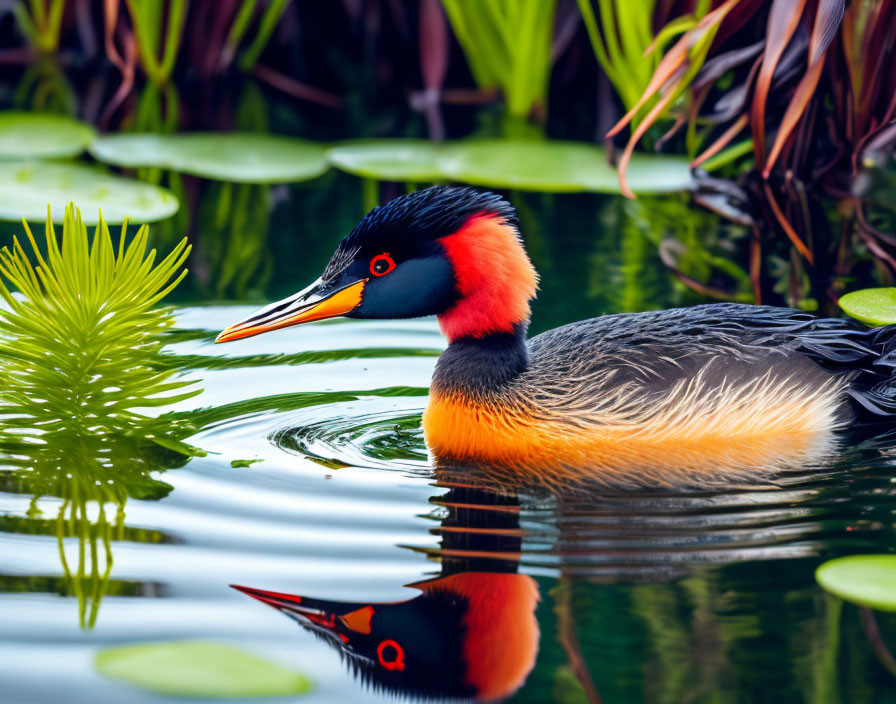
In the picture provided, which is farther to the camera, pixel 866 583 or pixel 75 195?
pixel 75 195

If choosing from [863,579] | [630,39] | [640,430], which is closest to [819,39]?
[630,39]

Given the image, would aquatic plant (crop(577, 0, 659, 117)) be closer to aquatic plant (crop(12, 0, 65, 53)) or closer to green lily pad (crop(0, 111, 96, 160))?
green lily pad (crop(0, 111, 96, 160))

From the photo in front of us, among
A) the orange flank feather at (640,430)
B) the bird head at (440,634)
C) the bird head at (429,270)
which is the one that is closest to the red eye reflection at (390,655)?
the bird head at (440,634)

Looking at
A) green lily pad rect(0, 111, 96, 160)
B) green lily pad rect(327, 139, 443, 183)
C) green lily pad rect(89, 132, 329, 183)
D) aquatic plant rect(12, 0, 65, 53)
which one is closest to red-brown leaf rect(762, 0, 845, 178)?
green lily pad rect(327, 139, 443, 183)

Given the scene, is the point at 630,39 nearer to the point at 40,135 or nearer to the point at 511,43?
the point at 511,43

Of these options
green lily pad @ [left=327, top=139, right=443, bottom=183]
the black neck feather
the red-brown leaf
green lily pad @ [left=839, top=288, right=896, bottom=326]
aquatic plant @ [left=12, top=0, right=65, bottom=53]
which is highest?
aquatic plant @ [left=12, top=0, right=65, bottom=53]

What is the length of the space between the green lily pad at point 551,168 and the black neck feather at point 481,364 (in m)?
3.43

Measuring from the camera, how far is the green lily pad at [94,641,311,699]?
3.26 meters

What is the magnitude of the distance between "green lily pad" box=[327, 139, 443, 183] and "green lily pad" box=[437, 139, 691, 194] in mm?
124

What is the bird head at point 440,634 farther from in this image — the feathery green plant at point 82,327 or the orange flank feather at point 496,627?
the feathery green plant at point 82,327

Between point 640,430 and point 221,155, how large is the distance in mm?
5033

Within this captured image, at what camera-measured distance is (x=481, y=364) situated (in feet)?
17.2

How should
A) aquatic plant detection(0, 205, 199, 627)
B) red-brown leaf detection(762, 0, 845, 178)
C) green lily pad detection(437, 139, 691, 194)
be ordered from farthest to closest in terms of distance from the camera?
green lily pad detection(437, 139, 691, 194) < red-brown leaf detection(762, 0, 845, 178) < aquatic plant detection(0, 205, 199, 627)

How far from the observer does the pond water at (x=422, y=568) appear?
3.41 meters
